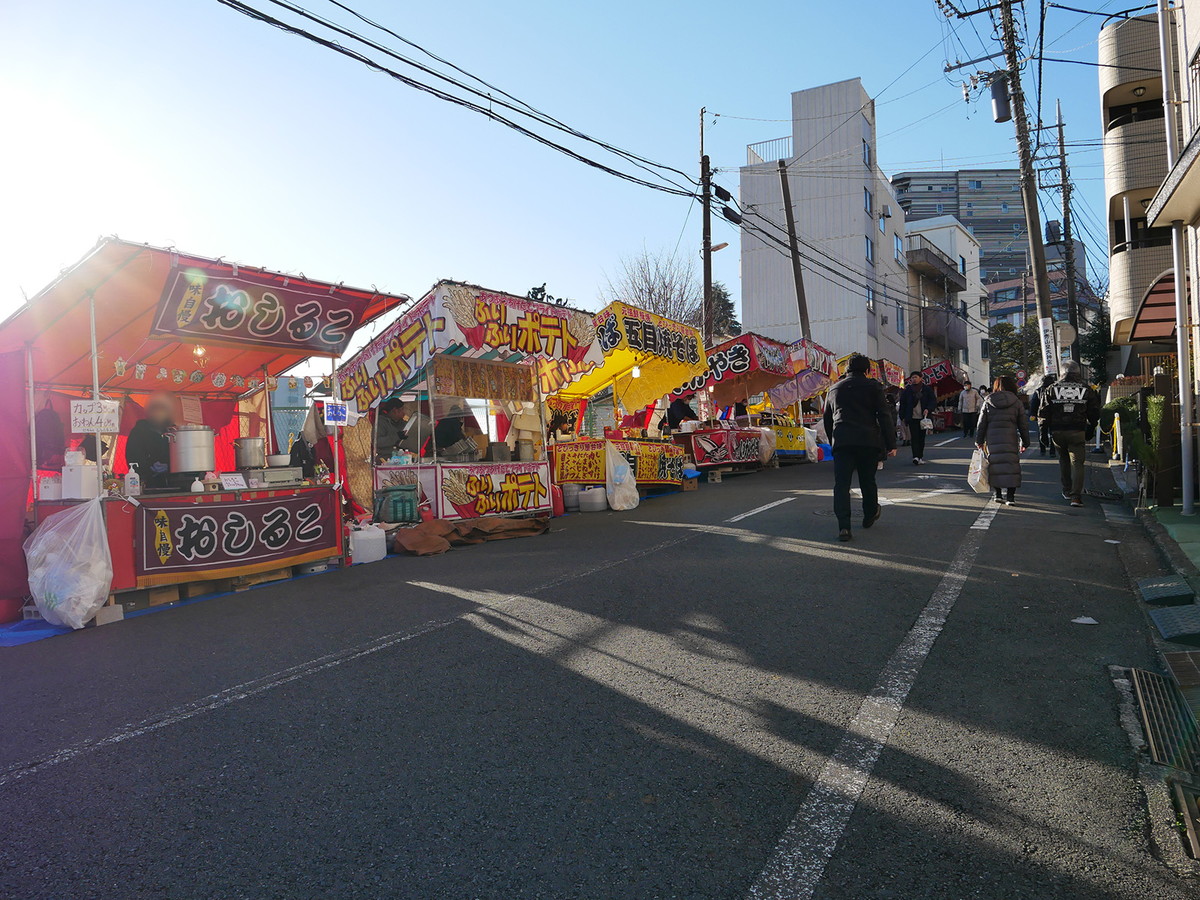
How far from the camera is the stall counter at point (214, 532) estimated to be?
22.4 feet

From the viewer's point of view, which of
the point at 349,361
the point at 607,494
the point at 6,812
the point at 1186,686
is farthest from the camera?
the point at 607,494

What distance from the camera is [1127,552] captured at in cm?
729

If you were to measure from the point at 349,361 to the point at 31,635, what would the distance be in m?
5.54

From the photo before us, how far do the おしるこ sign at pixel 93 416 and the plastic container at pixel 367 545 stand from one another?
3.07 meters

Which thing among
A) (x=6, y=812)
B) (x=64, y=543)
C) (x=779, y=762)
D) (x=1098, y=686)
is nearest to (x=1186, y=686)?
(x=1098, y=686)

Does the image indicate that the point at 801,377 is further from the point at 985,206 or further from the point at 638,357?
the point at 985,206

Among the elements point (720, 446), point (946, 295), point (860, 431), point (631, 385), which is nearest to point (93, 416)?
point (860, 431)

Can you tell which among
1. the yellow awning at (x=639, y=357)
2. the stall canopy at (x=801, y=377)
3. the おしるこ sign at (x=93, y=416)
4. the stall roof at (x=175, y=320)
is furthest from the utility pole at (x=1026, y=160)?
the おしるこ sign at (x=93, y=416)

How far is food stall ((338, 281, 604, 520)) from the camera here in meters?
10.2

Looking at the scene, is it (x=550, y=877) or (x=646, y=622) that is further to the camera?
(x=646, y=622)

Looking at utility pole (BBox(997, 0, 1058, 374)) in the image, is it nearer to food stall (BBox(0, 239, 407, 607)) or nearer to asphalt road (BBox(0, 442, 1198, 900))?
asphalt road (BBox(0, 442, 1198, 900))

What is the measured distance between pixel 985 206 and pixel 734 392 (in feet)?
318

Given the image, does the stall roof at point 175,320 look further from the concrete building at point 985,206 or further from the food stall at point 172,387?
the concrete building at point 985,206

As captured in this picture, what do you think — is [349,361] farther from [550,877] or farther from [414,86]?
[550,877]
